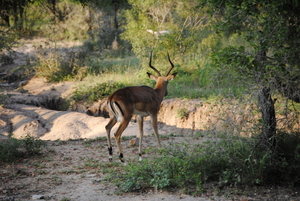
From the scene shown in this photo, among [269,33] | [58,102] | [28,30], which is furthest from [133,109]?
[28,30]

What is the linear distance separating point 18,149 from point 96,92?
806 centimetres

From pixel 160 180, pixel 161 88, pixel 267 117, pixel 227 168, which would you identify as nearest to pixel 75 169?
pixel 160 180

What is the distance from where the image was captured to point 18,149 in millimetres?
8836

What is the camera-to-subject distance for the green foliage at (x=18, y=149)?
7987 mm

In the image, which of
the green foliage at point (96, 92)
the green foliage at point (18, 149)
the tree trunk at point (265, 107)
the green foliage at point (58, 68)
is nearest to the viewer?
the tree trunk at point (265, 107)

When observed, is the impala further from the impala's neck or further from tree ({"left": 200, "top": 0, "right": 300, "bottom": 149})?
tree ({"left": 200, "top": 0, "right": 300, "bottom": 149})

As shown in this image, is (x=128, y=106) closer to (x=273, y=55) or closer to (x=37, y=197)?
(x=37, y=197)

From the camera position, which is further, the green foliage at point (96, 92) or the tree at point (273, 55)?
the green foliage at point (96, 92)

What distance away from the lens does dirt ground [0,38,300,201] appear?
5773 millimetres

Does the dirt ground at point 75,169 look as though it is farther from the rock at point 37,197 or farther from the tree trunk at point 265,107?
the tree trunk at point 265,107

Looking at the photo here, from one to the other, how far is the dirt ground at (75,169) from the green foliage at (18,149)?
226 millimetres

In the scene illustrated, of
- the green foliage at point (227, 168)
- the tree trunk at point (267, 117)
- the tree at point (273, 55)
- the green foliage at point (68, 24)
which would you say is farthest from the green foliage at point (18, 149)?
the green foliage at point (68, 24)

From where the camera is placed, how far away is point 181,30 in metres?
18.4

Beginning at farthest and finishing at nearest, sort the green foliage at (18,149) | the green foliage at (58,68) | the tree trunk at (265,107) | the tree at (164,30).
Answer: the green foliage at (58,68) → the tree at (164,30) → the green foliage at (18,149) → the tree trunk at (265,107)
